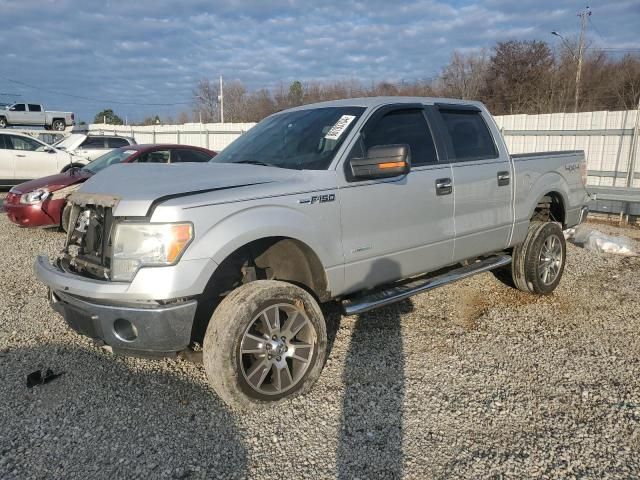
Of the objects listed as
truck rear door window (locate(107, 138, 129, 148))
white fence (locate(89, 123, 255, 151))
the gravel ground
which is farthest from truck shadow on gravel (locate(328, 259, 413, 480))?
white fence (locate(89, 123, 255, 151))

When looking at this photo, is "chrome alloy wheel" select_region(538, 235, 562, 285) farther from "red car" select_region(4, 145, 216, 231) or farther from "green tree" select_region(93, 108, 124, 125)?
"green tree" select_region(93, 108, 124, 125)

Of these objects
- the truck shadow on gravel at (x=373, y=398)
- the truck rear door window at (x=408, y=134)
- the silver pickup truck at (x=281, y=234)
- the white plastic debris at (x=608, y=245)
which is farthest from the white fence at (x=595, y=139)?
the truck shadow on gravel at (x=373, y=398)

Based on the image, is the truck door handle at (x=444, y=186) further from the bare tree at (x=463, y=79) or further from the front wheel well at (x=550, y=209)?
the bare tree at (x=463, y=79)

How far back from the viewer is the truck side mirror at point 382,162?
3.57 meters

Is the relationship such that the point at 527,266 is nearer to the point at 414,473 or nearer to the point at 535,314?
the point at 535,314

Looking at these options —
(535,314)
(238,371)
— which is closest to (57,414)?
(238,371)

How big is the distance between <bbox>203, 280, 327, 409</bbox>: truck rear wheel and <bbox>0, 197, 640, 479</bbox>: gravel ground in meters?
0.18

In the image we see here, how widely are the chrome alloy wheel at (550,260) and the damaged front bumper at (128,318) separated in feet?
13.1

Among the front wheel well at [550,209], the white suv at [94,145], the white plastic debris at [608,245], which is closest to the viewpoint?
the front wheel well at [550,209]

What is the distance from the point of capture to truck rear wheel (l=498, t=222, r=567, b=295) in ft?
17.9

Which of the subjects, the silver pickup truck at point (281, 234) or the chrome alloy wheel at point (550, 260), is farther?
the chrome alloy wheel at point (550, 260)

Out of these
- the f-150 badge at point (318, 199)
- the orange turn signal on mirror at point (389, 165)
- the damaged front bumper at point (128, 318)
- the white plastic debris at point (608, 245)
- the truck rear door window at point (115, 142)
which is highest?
the orange turn signal on mirror at point (389, 165)

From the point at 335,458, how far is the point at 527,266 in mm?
3449

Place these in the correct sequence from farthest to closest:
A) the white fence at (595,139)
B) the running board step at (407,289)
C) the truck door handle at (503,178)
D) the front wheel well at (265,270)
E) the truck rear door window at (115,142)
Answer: the truck rear door window at (115,142)
the white fence at (595,139)
the truck door handle at (503,178)
the running board step at (407,289)
the front wheel well at (265,270)
